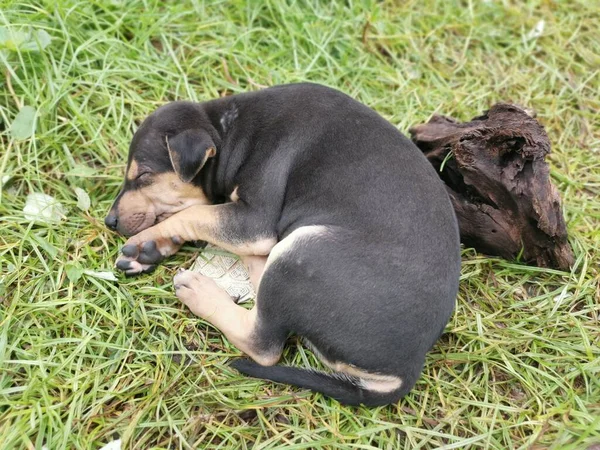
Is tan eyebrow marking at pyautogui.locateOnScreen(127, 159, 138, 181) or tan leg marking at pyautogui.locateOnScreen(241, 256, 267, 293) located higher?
tan eyebrow marking at pyautogui.locateOnScreen(127, 159, 138, 181)

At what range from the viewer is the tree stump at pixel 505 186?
455cm

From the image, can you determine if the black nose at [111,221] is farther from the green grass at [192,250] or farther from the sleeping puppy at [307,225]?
the green grass at [192,250]

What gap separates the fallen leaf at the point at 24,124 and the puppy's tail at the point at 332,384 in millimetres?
3018

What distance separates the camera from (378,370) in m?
3.84

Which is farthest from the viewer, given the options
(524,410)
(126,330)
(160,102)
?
(160,102)

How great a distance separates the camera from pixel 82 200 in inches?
202

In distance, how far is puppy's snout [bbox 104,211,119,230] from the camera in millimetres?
4816

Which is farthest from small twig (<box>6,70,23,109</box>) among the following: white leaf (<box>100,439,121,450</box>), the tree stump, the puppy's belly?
the tree stump

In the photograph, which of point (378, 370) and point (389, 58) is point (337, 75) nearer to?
point (389, 58)

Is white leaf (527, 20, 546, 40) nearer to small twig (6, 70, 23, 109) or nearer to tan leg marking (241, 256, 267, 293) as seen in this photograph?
tan leg marking (241, 256, 267, 293)

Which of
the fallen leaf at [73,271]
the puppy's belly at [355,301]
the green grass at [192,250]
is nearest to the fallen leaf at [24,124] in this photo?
the green grass at [192,250]

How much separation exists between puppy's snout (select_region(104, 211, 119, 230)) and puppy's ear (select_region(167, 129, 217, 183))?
25.5 inches

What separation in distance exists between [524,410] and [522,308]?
0.95 metres

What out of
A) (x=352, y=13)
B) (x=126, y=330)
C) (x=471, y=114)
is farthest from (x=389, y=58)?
(x=126, y=330)
